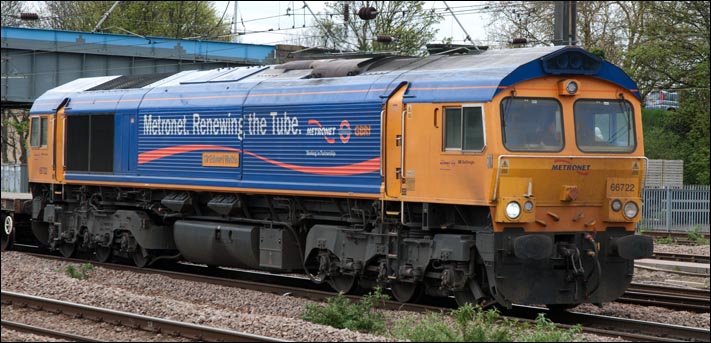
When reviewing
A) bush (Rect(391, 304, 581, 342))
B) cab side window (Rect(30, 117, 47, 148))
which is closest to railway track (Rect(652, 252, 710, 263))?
bush (Rect(391, 304, 581, 342))

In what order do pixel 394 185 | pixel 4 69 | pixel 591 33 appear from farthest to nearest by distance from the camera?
pixel 591 33, pixel 4 69, pixel 394 185

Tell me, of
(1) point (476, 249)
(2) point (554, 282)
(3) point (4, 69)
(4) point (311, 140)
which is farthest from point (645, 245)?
(3) point (4, 69)

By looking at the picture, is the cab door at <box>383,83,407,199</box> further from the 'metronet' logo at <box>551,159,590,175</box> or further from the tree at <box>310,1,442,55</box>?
the tree at <box>310,1,442,55</box>

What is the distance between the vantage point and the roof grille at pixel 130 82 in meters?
21.7

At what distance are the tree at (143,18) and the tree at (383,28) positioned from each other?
8.83m

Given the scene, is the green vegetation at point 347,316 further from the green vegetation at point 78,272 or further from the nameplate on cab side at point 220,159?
the green vegetation at point 78,272

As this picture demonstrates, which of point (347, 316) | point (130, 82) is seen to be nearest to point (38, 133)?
point (130, 82)

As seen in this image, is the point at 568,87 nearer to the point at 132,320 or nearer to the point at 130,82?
the point at 132,320

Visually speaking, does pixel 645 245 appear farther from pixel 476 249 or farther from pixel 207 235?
pixel 207 235

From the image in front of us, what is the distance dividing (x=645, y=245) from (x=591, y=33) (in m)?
33.5

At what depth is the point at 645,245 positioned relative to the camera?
46.1ft

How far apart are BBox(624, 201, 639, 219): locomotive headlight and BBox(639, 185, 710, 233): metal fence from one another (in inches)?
758

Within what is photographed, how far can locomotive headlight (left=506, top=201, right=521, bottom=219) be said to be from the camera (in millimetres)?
13516

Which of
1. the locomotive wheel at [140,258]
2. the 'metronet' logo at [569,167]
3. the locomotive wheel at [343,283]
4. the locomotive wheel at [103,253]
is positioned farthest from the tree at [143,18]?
the 'metronet' logo at [569,167]
